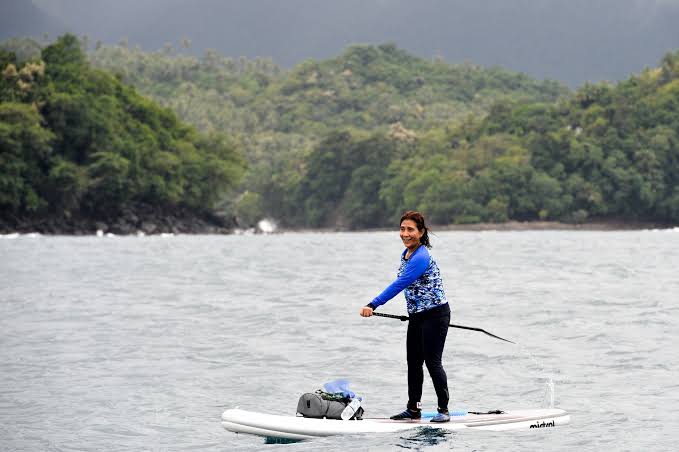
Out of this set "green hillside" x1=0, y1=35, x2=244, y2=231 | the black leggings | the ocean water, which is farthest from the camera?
"green hillside" x1=0, y1=35, x2=244, y2=231

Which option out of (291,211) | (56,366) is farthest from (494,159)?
(56,366)

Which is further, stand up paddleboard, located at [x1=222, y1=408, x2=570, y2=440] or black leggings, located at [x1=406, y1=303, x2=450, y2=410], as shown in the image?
stand up paddleboard, located at [x1=222, y1=408, x2=570, y2=440]

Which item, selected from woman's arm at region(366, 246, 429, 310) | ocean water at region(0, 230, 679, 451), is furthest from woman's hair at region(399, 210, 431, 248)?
ocean water at region(0, 230, 679, 451)

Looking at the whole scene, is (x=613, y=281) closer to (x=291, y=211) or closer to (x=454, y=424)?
(x=454, y=424)

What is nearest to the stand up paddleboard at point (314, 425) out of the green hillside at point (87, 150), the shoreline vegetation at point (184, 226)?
Result: the green hillside at point (87, 150)

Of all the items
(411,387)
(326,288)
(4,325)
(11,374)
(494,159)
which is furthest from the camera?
(494,159)

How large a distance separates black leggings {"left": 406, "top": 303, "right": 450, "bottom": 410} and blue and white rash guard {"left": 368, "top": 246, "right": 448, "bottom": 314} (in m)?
0.13

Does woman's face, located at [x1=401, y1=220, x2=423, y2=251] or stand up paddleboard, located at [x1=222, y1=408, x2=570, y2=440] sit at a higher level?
woman's face, located at [x1=401, y1=220, x2=423, y2=251]

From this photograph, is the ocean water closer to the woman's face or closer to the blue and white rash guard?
the blue and white rash guard

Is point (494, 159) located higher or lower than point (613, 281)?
higher

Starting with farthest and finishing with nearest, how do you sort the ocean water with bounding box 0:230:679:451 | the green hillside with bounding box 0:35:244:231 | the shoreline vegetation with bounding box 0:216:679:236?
the shoreline vegetation with bounding box 0:216:679:236, the green hillside with bounding box 0:35:244:231, the ocean water with bounding box 0:230:679:451

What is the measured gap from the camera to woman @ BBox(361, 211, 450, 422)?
533 inches

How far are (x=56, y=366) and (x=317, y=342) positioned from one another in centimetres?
625

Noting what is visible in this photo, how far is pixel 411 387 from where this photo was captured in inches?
563
